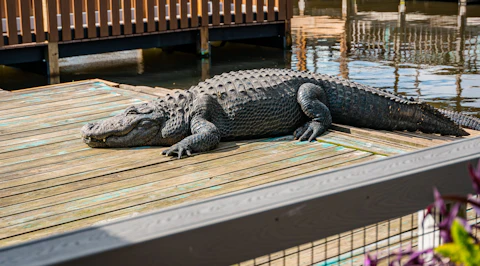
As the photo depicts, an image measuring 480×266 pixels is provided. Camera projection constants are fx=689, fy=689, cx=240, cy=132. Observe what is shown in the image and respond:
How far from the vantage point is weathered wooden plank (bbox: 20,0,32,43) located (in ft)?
32.2

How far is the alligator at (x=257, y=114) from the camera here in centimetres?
491

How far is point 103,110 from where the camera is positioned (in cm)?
605

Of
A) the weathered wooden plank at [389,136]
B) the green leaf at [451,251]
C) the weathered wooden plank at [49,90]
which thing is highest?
the green leaf at [451,251]

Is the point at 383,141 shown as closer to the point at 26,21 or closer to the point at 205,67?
the point at 26,21

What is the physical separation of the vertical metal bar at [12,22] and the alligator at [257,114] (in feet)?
17.3

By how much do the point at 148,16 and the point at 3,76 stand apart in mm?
2467

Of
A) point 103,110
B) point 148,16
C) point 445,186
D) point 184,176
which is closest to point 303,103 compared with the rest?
point 184,176

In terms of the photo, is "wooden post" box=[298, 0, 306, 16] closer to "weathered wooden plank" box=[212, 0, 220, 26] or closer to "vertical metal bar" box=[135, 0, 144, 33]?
"weathered wooden plank" box=[212, 0, 220, 26]

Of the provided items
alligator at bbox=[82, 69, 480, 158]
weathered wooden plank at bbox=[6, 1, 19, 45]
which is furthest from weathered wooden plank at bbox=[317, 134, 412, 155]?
weathered wooden plank at bbox=[6, 1, 19, 45]

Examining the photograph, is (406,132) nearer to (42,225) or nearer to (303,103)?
(303,103)

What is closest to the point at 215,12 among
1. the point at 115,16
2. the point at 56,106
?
the point at 115,16

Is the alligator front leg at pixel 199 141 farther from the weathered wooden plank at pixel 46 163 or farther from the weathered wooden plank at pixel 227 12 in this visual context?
the weathered wooden plank at pixel 227 12

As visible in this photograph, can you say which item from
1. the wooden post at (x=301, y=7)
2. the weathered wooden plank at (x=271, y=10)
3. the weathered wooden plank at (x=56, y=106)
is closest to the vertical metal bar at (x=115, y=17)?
the weathered wooden plank at (x=271, y=10)

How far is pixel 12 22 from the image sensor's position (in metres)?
9.73
